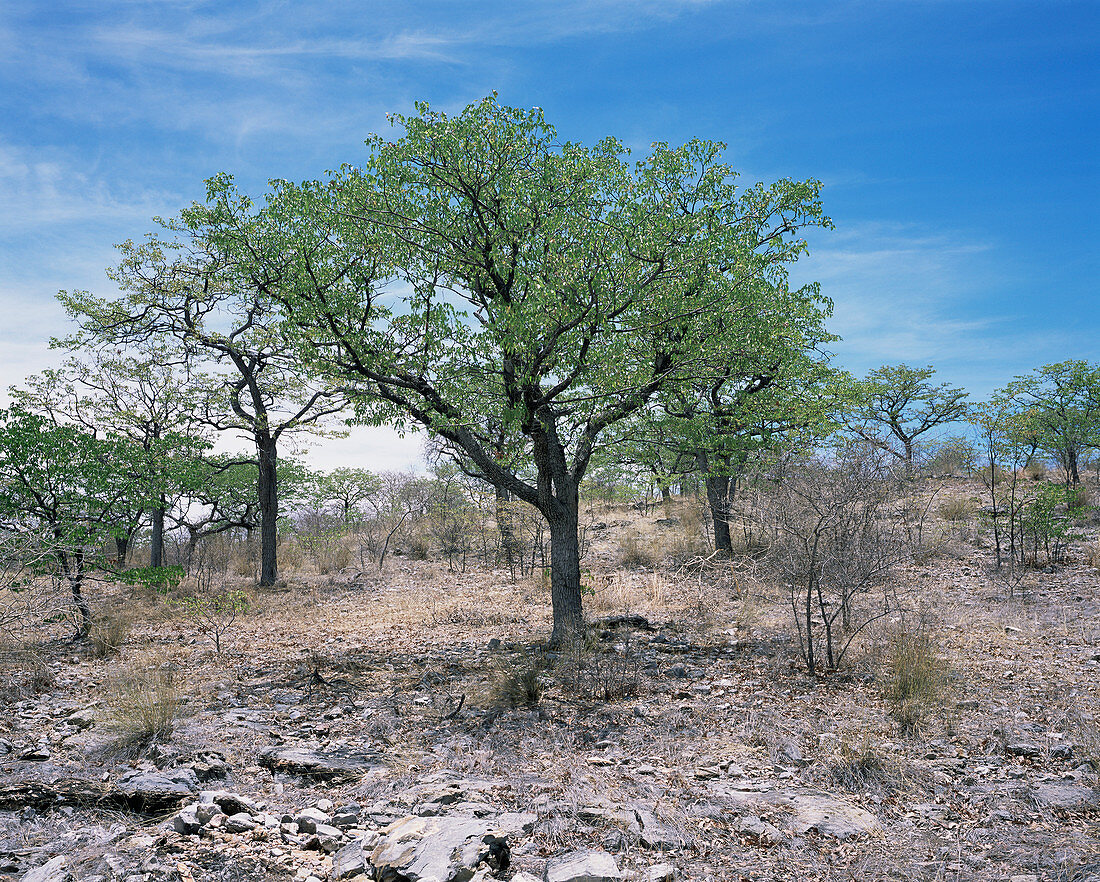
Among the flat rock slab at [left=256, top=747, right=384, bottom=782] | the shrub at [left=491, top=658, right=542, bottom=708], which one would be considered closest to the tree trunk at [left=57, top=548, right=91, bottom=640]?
the flat rock slab at [left=256, top=747, right=384, bottom=782]

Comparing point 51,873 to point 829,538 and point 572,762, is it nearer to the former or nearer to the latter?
point 572,762

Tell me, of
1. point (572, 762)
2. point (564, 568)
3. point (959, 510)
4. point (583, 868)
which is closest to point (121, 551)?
point (564, 568)

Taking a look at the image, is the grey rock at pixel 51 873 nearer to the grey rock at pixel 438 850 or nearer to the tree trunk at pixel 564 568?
the grey rock at pixel 438 850

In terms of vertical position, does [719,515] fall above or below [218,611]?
above

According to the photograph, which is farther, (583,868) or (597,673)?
(597,673)

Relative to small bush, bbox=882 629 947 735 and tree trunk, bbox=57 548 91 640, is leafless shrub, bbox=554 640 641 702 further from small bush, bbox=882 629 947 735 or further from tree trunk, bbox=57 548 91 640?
tree trunk, bbox=57 548 91 640

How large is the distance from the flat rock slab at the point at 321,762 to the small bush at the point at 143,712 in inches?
42.1

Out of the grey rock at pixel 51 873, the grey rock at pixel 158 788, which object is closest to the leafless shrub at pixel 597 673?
the grey rock at pixel 158 788

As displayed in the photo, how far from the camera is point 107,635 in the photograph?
11250 millimetres

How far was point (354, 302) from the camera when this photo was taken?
9.75 meters

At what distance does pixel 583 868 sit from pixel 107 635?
11082mm

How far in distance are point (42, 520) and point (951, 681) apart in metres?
15.1

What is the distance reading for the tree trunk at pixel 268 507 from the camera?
63.5 ft

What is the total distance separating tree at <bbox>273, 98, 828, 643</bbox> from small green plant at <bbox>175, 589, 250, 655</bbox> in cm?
628
